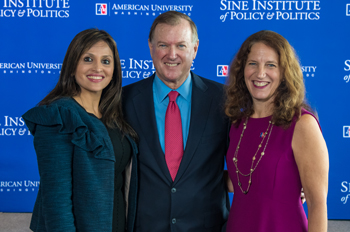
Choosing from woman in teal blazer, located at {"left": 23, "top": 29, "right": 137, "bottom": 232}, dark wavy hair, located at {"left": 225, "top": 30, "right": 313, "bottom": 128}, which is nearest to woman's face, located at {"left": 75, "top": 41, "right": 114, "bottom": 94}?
woman in teal blazer, located at {"left": 23, "top": 29, "right": 137, "bottom": 232}

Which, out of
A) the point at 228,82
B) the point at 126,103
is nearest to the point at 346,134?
the point at 228,82

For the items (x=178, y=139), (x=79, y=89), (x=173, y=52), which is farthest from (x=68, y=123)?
(x=173, y=52)

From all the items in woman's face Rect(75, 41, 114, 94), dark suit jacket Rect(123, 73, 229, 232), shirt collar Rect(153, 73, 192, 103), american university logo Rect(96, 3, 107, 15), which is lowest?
dark suit jacket Rect(123, 73, 229, 232)

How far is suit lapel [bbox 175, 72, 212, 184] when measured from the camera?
6.37ft

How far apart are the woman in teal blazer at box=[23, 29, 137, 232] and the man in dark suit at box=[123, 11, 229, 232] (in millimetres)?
82

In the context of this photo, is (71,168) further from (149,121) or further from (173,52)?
(173,52)

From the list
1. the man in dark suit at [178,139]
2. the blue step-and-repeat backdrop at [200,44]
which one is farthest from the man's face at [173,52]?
the blue step-and-repeat backdrop at [200,44]

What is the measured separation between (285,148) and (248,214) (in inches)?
14.6

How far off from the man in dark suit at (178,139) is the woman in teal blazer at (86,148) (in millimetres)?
82

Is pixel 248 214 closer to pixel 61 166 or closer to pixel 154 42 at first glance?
pixel 61 166

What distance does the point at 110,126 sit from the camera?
6.35 feet

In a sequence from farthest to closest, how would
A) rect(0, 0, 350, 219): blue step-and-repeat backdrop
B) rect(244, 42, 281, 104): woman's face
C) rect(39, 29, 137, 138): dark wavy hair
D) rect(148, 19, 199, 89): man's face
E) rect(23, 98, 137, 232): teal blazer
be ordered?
rect(0, 0, 350, 219): blue step-and-repeat backdrop → rect(148, 19, 199, 89): man's face → rect(39, 29, 137, 138): dark wavy hair → rect(244, 42, 281, 104): woman's face → rect(23, 98, 137, 232): teal blazer

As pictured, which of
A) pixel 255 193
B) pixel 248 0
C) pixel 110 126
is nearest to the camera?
pixel 255 193

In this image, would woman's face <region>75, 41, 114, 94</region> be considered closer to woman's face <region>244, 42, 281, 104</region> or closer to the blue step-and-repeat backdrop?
woman's face <region>244, 42, 281, 104</region>
